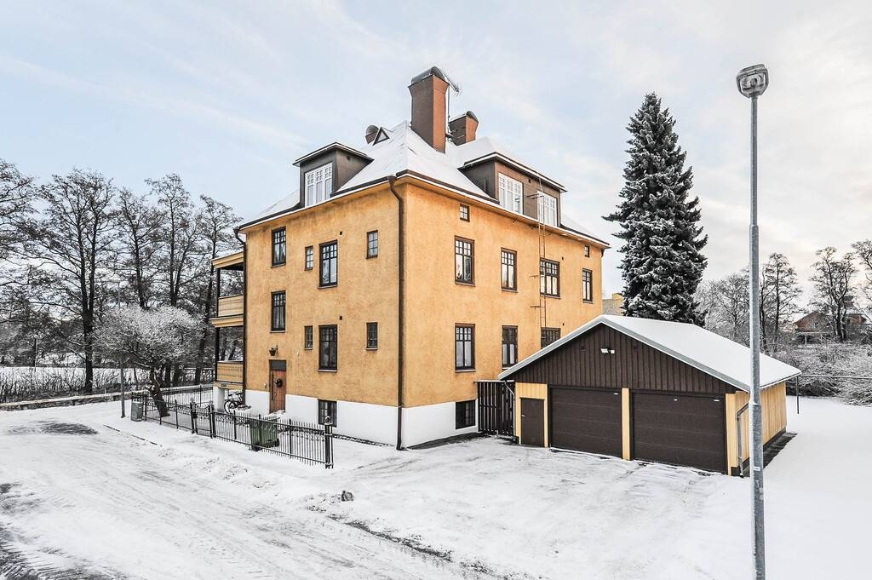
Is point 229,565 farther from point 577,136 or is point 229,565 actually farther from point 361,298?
point 577,136

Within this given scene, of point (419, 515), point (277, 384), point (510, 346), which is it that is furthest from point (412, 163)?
point (419, 515)

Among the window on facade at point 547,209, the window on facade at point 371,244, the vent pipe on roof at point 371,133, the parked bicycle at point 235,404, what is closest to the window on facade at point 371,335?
the window on facade at point 371,244

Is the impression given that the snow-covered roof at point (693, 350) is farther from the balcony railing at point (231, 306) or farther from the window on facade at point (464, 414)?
the balcony railing at point (231, 306)

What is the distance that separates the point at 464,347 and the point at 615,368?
6161 millimetres

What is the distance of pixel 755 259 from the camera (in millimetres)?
6742

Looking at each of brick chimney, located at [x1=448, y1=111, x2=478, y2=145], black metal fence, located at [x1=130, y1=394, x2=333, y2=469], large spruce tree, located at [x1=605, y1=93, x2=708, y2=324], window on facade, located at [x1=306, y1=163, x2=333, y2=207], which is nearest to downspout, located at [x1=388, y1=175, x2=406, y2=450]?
black metal fence, located at [x1=130, y1=394, x2=333, y2=469]

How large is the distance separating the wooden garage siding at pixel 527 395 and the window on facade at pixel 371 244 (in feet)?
24.3

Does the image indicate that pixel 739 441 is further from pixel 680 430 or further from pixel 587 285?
pixel 587 285

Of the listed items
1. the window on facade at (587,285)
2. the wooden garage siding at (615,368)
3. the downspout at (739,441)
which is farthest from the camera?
the window on facade at (587,285)

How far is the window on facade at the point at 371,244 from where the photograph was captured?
18.7 metres

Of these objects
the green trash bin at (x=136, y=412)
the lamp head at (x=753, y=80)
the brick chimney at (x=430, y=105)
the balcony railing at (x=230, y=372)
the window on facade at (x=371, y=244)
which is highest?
the brick chimney at (x=430, y=105)

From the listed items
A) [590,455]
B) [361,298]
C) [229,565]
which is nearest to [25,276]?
[361,298]

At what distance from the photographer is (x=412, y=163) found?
60.4 ft

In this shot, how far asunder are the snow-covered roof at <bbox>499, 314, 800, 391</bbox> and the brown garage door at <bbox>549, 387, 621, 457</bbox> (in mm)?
1737
